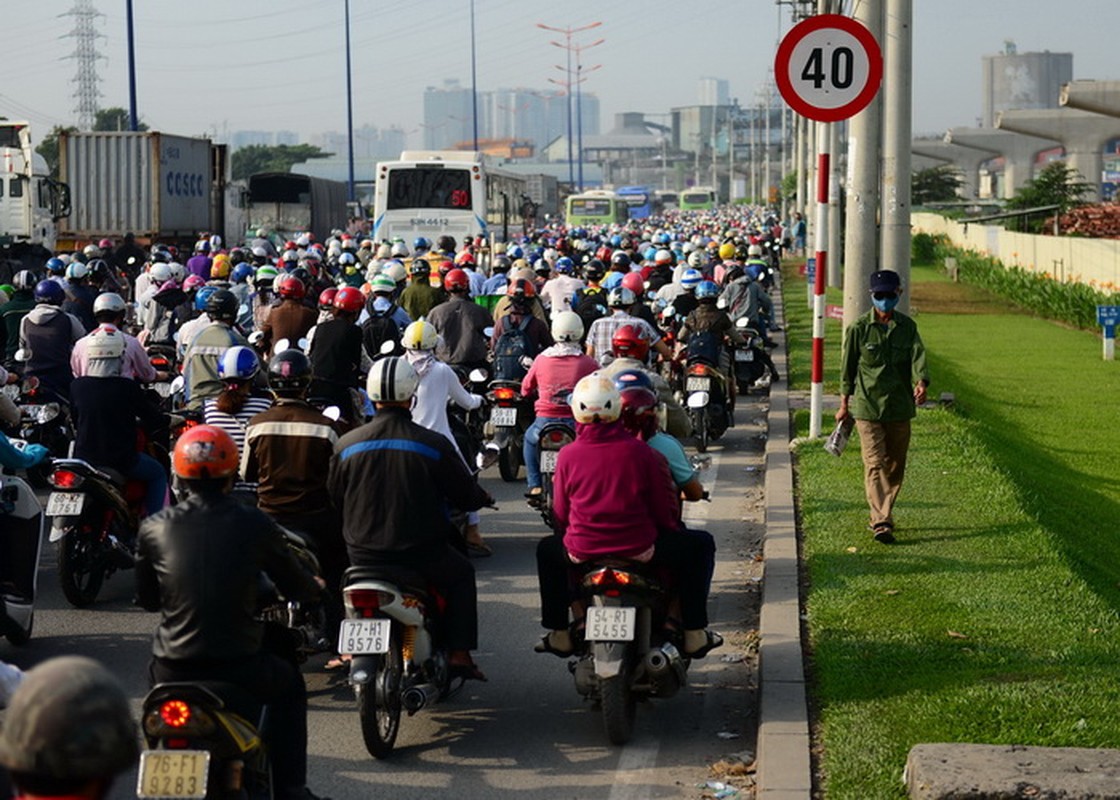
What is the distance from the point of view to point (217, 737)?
5871 millimetres

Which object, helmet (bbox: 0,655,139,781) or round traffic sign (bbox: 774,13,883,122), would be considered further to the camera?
round traffic sign (bbox: 774,13,883,122)

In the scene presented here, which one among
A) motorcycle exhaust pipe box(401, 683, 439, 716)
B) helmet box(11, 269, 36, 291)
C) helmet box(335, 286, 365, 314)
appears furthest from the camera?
helmet box(11, 269, 36, 291)

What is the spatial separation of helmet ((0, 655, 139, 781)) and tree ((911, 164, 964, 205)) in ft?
320

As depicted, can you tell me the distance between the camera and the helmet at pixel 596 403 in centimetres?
812

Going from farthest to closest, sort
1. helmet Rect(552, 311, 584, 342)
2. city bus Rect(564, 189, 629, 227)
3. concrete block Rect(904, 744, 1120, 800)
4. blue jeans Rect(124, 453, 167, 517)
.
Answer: city bus Rect(564, 189, 629, 227) < helmet Rect(552, 311, 584, 342) < blue jeans Rect(124, 453, 167, 517) < concrete block Rect(904, 744, 1120, 800)

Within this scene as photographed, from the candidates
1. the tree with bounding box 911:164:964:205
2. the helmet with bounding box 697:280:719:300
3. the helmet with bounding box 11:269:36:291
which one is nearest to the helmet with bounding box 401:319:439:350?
the helmet with bounding box 697:280:719:300

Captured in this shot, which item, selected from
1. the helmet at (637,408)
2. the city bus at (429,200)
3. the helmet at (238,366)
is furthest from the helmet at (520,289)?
the city bus at (429,200)

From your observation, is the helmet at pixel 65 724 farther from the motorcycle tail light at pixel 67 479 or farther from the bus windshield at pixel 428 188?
the bus windshield at pixel 428 188

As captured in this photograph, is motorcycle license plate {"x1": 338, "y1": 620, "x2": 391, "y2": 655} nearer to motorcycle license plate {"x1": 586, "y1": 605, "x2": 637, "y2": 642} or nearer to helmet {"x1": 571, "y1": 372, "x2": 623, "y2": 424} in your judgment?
motorcycle license plate {"x1": 586, "y1": 605, "x2": 637, "y2": 642}

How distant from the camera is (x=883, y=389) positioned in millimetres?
11953

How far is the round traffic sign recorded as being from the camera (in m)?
13.0

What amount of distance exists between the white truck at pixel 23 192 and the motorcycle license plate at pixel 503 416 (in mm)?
24912

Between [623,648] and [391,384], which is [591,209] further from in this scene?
[623,648]

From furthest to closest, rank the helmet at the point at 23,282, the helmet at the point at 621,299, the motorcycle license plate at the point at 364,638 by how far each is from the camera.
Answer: the helmet at the point at 23,282 < the helmet at the point at 621,299 < the motorcycle license plate at the point at 364,638
